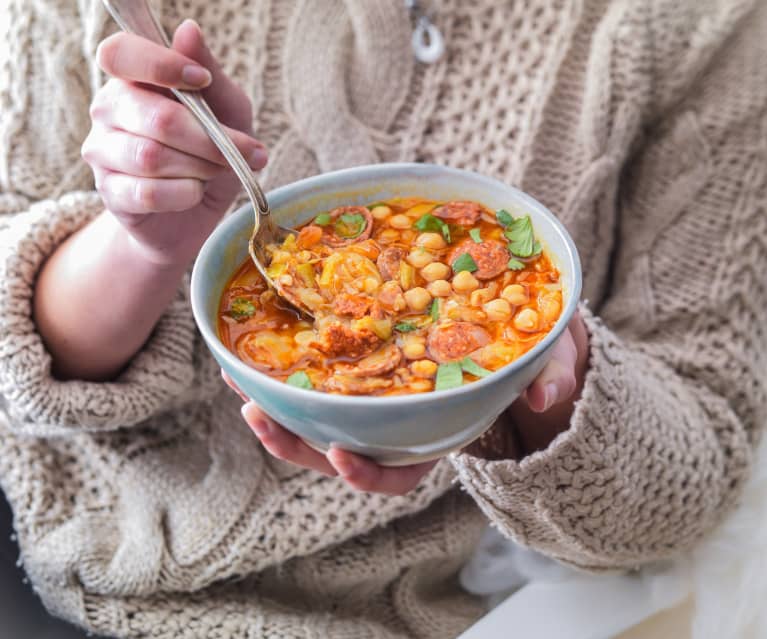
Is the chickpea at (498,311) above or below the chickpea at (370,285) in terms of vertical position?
above

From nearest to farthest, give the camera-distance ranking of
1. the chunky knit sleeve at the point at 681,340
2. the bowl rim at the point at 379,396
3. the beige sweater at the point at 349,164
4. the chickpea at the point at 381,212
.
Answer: the bowl rim at the point at 379,396
the chickpea at the point at 381,212
the chunky knit sleeve at the point at 681,340
the beige sweater at the point at 349,164

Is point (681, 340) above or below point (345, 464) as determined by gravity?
below

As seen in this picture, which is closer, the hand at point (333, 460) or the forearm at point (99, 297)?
the hand at point (333, 460)

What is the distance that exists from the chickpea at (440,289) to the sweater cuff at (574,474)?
212 mm

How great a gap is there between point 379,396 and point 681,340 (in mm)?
618

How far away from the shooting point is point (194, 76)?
69 centimetres

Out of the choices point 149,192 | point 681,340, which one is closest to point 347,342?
point 149,192

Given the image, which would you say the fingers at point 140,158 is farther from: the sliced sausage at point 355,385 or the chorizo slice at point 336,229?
the sliced sausage at point 355,385

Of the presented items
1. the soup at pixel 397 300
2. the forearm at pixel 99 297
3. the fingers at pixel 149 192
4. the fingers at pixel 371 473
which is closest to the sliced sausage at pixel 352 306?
the soup at pixel 397 300

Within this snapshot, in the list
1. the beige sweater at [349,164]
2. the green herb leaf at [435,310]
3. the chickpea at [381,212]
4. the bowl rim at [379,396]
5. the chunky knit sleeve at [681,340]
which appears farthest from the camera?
the beige sweater at [349,164]

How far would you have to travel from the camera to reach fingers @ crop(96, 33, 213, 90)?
0.68 m

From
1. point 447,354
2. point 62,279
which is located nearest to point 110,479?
point 62,279

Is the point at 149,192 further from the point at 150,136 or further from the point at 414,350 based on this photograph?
the point at 414,350

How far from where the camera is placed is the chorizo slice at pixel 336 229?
0.69 m
